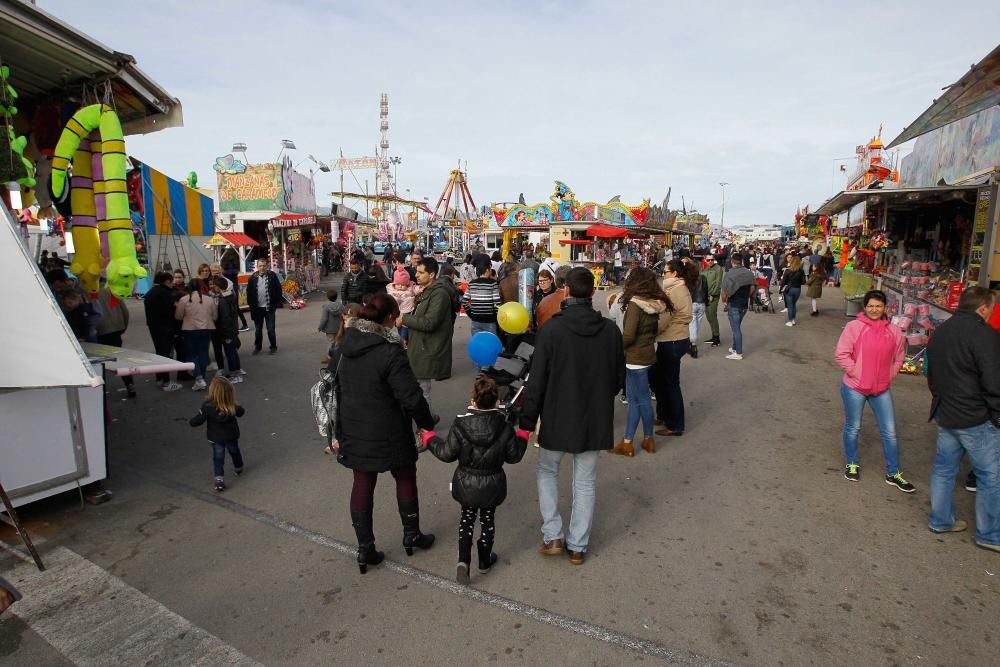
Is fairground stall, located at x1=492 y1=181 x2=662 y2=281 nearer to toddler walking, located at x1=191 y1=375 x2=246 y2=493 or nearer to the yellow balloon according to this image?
the yellow balloon

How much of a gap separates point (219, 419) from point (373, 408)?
207 cm

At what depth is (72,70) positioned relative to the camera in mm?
5301

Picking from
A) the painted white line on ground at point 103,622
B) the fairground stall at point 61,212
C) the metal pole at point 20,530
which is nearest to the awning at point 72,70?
the fairground stall at point 61,212

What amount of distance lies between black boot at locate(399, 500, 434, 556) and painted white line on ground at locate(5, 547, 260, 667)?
3.73ft

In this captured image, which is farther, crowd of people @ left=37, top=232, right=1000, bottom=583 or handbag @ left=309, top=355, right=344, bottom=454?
handbag @ left=309, top=355, right=344, bottom=454

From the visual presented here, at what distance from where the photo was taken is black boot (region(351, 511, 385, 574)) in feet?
11.3

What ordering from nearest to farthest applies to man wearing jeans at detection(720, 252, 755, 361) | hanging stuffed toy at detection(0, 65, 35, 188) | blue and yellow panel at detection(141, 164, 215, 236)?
hanging stuffed toy at detection(0, 65, 35, 188) < man wearing jeans at detection(720, 252, 755, 361) < blue and yellow panel at detection(141, 164, 215, 236)

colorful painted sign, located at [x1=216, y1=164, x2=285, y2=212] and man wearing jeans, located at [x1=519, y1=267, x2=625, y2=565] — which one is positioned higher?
colorful painted sign, located at [x1=216, y1=164, x2=285, y2=212]

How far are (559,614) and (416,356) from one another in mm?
3121

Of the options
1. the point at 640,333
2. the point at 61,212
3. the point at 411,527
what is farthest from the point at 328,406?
the point at 61,212

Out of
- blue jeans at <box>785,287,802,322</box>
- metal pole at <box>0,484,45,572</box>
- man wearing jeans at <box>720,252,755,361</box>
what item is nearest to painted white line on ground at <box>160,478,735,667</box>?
metal pole at <box>0,484,45,572</box>

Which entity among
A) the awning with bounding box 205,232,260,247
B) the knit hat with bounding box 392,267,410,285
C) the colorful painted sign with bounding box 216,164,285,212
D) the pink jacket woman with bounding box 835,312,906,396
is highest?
the colorful painted sign with bounding box 216,164,285,212

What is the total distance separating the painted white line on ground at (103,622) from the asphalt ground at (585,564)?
48 millimetres

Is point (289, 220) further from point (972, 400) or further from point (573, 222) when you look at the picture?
point (972, 400)
